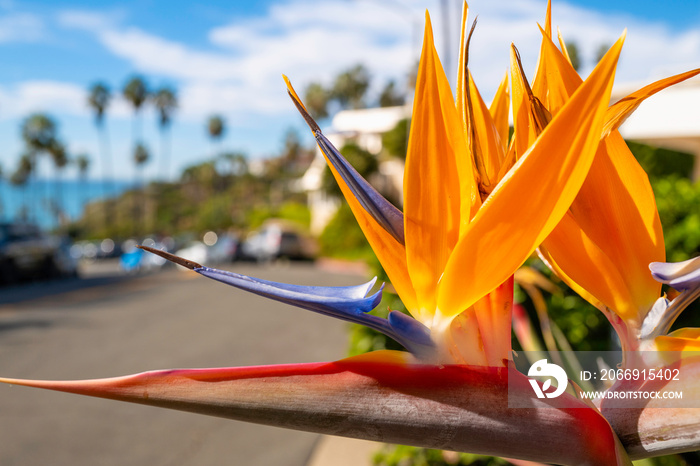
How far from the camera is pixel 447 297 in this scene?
1.75 ft

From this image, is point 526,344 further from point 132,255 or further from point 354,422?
point 132,255

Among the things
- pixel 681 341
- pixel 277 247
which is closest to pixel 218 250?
pixel 277 247

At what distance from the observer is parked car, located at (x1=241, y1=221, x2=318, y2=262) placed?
66.6ft

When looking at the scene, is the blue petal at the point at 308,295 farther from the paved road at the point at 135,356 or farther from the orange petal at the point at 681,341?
the paved road at the point at 135,356

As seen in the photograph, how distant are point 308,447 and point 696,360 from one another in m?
4.11

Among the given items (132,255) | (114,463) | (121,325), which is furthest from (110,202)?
(114,463)

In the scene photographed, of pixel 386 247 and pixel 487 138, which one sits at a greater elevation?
pixel 487 138

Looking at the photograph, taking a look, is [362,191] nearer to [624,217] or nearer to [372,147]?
[624,217]

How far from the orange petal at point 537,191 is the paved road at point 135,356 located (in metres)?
3.81

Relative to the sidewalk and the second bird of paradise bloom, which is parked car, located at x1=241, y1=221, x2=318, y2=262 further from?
the second bird of paradise bloom

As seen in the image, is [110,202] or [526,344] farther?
[110,202]

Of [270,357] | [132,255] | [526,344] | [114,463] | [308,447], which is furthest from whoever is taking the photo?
[132,255]

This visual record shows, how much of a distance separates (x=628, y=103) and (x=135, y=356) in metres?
6.88

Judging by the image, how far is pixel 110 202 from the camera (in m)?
66.2
